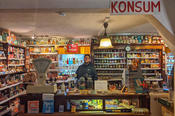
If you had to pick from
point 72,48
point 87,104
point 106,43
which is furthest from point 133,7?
point 72,48

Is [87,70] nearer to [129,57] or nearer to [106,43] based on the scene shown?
[106,43]

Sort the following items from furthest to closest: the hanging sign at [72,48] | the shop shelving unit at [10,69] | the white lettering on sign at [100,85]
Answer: the hanging sign at [72,48] → the shop shelving unit at [10,69] → the white lettering on sign at [100,85]

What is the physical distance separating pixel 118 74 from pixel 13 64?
4678 mm

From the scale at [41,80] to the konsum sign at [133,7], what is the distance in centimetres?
155

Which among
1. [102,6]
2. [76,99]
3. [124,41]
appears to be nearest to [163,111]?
[76,99]

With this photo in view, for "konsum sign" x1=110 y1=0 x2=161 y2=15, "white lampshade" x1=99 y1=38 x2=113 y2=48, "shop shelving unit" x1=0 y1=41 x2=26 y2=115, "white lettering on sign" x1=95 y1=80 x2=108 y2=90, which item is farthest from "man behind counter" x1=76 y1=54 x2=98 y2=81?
"shop shelving unit" x1=0 y1=41 x2=26 y2=115

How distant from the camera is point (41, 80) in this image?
2.74 meters

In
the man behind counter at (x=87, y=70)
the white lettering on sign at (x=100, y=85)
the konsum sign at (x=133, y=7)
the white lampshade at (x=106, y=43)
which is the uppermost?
the konsum sign at (x=133, y=7)

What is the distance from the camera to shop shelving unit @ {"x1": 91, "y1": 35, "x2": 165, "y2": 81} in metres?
7.12

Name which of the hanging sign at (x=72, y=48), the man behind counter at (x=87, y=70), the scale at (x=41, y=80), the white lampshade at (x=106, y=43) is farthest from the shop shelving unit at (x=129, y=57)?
the scale at (x=41, y=80)

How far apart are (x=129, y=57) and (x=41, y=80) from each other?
17.2 ft

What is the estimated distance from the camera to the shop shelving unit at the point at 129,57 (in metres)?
7.12

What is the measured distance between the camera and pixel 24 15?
4418mm

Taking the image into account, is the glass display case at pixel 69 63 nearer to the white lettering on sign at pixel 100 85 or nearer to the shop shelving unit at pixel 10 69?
the shop shelving unit at pixel 10 69
